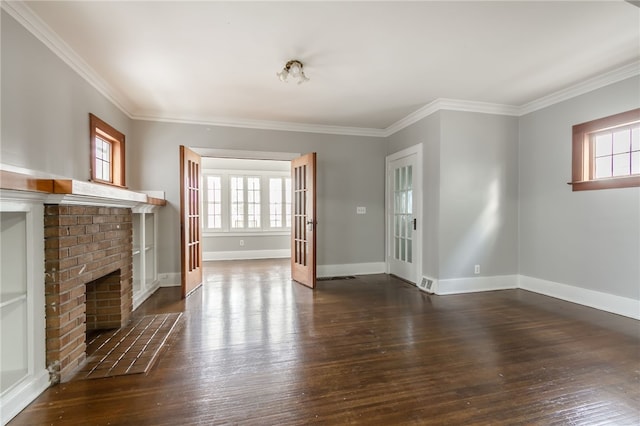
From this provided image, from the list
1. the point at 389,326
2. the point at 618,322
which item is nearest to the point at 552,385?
the point at 389,326

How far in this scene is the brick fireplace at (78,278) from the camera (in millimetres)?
1938

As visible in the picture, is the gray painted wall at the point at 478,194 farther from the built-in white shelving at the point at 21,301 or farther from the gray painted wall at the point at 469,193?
the built-in white shelving at the point at 21,301

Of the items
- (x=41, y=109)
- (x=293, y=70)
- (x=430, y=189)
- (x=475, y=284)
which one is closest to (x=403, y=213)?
(x=430, y=189)

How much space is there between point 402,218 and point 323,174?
1.51 metres

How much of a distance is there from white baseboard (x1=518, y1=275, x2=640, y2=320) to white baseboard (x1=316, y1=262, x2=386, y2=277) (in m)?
2.10

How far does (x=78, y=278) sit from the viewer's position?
218 centimetres

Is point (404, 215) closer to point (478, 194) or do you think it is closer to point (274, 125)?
point (478, 194)

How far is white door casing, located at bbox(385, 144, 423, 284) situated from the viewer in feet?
14.5

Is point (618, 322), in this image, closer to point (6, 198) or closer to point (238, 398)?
point (238, 398)

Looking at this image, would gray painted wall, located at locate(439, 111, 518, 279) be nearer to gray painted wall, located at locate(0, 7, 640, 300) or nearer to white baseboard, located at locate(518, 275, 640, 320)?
gray painted wall, located at locate(0, 7, 640, 300)

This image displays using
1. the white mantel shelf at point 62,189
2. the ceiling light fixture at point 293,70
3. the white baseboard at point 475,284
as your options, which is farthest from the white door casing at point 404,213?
the white mantel shelf at point 62,189

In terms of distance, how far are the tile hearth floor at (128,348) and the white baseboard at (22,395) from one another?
18 cm

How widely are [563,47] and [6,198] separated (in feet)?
13.8

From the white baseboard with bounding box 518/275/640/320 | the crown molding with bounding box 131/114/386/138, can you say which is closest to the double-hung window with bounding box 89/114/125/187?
the crown molding with bounding box 131/114/386/138
